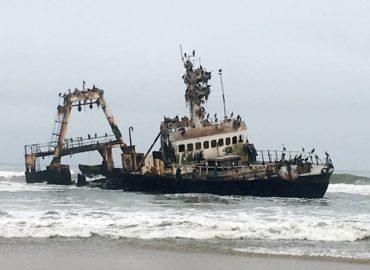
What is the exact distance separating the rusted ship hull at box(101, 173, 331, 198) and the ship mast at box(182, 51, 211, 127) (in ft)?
14.8

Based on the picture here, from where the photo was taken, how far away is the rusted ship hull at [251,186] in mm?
29781

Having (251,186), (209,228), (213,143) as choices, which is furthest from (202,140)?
(209,228)

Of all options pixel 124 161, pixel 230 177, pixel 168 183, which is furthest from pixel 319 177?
pixel 124 161

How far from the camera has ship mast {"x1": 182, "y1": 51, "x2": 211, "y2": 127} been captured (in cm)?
3412

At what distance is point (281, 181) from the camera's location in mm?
29766

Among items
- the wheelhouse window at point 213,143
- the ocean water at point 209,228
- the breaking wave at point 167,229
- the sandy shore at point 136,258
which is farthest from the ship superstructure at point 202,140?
the sandy shore at point 136,258

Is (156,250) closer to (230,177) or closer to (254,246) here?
(254,246)

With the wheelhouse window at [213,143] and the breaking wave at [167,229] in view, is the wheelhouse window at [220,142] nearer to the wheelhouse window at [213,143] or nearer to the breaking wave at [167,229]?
the wheelhouse window at [213,143]

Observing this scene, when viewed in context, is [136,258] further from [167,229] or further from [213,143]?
[213,143]

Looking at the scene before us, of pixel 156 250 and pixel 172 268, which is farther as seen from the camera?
pixel 156 250

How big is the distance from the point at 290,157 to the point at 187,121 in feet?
21.2

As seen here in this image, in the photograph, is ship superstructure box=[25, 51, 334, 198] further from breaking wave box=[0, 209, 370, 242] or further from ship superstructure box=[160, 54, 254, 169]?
breaking wave box=[0, 209, 370, 242]

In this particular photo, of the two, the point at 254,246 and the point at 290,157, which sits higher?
the point at 290,157

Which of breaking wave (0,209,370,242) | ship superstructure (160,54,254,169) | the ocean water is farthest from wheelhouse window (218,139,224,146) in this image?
breaking wave (0,209,370,242)
